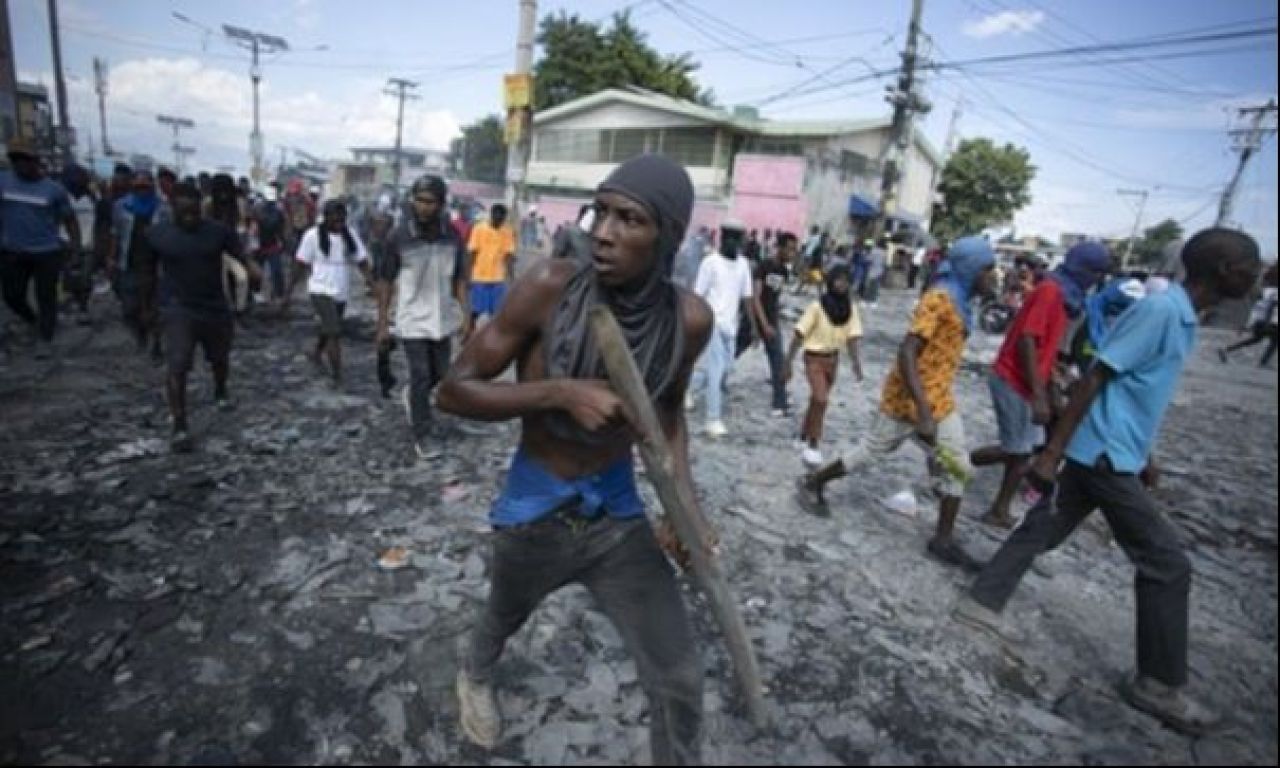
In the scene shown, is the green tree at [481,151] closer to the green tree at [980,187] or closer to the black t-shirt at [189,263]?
the green tree at [980,187]

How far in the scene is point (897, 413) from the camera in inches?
160

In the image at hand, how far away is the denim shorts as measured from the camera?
4.28 meters

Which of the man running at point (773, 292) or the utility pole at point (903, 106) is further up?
the utility pole at point (903, 106)

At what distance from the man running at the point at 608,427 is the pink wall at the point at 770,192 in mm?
23017

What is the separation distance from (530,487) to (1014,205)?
43.7 m

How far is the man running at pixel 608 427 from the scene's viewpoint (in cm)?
171

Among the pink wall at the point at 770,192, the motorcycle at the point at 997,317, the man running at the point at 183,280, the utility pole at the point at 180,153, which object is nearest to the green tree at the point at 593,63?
the pink wall at the point at 770,192

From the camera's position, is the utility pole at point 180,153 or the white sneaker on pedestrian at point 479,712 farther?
the utility pole at point 180,153

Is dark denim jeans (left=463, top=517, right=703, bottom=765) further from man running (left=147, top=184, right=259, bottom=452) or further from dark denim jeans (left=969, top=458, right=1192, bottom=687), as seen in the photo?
man running (left=147, top=184, right=259, bottom=452)

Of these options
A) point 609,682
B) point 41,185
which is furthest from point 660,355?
point 41,185

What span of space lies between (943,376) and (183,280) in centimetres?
498

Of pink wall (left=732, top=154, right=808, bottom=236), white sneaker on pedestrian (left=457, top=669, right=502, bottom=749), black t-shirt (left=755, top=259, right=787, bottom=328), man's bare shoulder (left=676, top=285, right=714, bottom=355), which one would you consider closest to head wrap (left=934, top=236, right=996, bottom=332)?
man's bare shoulder (left=676, top=285, right=714, bottom=355)

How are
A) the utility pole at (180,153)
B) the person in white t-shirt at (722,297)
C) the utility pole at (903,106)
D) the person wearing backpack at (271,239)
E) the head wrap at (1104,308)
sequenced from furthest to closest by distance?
the utility pole at (180,153), the utility pole at (903,106), the person wearing backpack at (271,239), the person in white t-shirt at (722,297), the head wrap at (1104,308)

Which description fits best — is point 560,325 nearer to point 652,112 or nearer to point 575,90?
point 652,112
